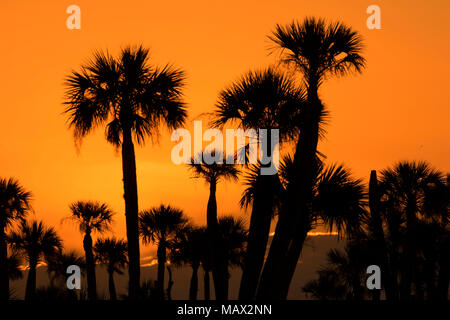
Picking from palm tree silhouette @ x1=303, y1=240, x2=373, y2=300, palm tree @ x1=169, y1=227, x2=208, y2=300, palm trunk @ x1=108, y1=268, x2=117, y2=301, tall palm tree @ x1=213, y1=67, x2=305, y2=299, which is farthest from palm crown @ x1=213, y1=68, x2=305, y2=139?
palm trunk @ x1=108, y1=268, x2=117, y2=301

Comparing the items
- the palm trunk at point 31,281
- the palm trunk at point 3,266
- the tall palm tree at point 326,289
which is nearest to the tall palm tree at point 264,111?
the palm trunk at point 3,266

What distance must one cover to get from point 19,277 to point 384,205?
1631 inches

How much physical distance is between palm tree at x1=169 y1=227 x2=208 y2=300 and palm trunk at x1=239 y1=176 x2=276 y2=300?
31185mm

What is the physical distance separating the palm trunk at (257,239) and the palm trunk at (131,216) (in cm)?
378

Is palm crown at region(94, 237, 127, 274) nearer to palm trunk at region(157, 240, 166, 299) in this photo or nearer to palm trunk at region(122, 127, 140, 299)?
palm trunk at region(157, 240, 166, 299)

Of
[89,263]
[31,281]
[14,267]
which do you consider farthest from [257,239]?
[14,267]

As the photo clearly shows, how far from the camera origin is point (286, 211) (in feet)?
71.0

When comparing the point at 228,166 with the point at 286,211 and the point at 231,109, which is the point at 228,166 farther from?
the point at 286,211

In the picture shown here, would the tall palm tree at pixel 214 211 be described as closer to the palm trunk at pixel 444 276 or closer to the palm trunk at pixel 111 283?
the palm trunk at pixel 444 276

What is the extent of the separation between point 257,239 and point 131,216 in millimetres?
4584

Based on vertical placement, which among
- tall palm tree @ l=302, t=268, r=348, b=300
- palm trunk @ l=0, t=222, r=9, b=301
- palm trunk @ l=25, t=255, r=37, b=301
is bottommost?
tall palm tree @ l=302, t=268, r=348, b=300

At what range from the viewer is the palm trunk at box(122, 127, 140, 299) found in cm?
2373

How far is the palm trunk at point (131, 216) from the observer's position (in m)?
23.7

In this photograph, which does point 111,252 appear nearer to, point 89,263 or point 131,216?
point 89,263
